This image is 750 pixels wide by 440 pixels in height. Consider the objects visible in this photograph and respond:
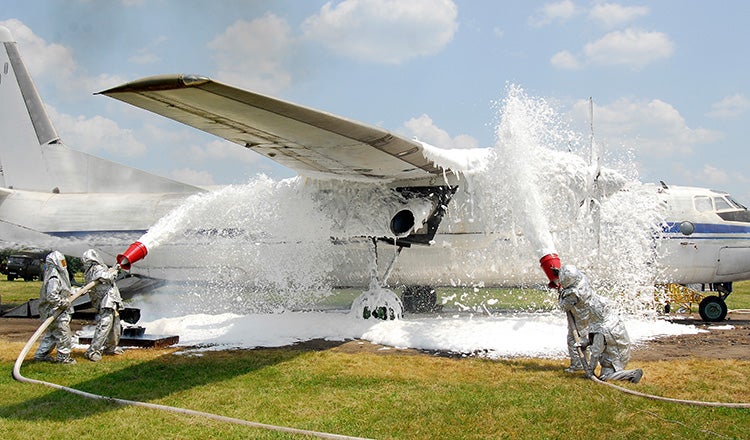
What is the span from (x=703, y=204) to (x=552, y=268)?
24.9 feet

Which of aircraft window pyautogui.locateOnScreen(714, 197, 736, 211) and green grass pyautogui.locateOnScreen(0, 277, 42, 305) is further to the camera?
green grass pyautogui.locateOnScreen(0, 277, 42, 305)

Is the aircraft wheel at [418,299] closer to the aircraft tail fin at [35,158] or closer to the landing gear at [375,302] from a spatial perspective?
the landing gear at [375,302]

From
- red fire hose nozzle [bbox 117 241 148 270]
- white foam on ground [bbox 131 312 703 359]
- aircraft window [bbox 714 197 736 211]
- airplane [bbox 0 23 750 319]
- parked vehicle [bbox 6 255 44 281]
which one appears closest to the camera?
airplane [bbox 0 23 750 319]

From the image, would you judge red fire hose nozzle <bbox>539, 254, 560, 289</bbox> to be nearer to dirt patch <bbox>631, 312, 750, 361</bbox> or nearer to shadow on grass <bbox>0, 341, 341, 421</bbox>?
dirt patch <bbox>631, 312, 750, 361</bbox>

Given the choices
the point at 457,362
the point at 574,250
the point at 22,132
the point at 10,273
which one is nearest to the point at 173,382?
the point at 457,362

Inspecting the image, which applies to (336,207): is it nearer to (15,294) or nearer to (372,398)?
→ (372,398)

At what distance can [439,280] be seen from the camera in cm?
1293

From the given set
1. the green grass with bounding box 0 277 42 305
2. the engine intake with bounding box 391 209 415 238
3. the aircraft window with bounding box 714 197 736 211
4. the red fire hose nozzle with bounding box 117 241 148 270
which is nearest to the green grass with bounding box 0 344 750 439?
the red fire hose nozzle with bounding box 117 241 148 270

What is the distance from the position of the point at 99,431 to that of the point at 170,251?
911cm

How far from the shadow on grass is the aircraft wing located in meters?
3.04

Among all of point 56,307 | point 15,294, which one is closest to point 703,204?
point 56,307

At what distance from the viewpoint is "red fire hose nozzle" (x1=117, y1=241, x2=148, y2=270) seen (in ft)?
30.1

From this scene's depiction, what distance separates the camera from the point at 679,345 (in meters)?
9.59

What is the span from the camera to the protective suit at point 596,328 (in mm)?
7215
